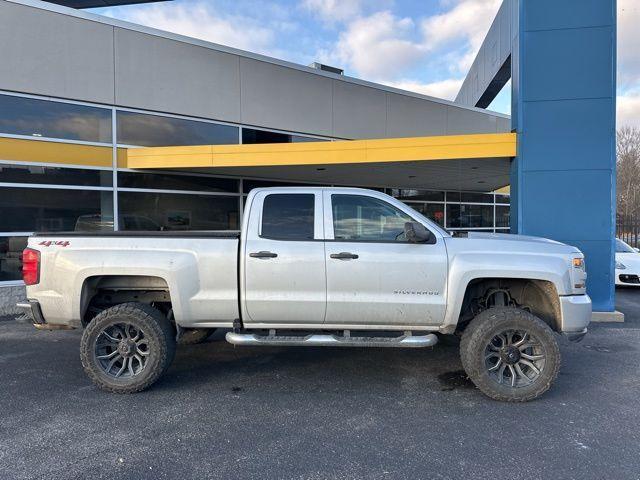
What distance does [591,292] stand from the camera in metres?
7.36

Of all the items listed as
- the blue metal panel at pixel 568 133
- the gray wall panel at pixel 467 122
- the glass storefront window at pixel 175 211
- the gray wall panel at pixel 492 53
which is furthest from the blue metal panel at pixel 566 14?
the glass storefront window at pixel 175 211

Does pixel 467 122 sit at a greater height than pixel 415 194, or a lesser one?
greater

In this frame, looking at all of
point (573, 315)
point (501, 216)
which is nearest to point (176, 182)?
point (573, 315)

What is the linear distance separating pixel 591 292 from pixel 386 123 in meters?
7.45

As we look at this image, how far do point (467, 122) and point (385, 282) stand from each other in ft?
39.4

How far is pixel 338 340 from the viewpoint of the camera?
167 inches

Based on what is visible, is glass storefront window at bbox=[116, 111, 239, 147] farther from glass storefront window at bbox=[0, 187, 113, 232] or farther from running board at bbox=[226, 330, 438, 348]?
running board at bbox=[226, 330, 438, 348]

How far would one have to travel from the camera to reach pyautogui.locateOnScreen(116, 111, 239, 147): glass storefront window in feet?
30.6

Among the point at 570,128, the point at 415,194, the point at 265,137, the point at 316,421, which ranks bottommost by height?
the point at 316,421

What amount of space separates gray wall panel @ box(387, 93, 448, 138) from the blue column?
5.49 metres

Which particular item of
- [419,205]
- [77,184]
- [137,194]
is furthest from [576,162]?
[77,184]

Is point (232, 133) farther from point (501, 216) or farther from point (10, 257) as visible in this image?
point (501, 216)

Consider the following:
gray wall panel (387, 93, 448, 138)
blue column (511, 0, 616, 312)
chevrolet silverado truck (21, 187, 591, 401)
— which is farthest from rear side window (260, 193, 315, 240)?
gray wall panel (387, 93, 448, 138)

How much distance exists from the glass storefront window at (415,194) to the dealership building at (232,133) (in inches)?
65.6
